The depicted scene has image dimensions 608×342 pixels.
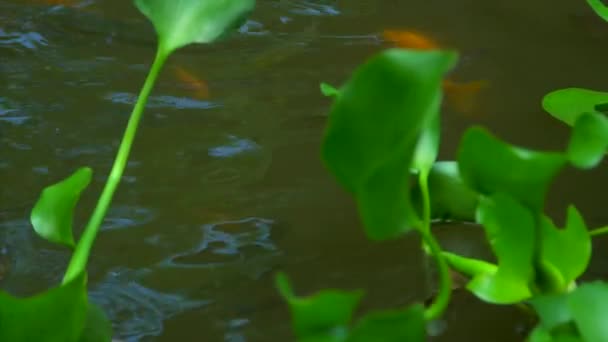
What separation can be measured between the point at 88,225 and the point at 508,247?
1.06ft

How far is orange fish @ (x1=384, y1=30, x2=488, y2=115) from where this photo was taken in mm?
1241

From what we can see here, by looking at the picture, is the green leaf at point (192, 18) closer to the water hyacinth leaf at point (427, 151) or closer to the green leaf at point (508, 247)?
the water hyacinth leaf at point (427, 151)

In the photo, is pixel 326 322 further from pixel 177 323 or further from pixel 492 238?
pixel 177 323

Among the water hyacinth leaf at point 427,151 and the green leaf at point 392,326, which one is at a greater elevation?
the green leaf at point 392,326

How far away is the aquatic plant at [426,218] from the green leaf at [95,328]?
0.66 feet

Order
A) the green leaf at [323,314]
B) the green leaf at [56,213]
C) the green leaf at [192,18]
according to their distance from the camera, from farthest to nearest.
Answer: the green leaf at [192,18] < the green leaf at [56,213] < the green leaf at [323,314]

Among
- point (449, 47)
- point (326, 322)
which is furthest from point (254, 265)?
point (449, 47)

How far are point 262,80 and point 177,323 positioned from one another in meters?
0.54

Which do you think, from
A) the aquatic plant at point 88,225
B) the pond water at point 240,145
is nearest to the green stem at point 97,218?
the aquatic plant at point 88,225

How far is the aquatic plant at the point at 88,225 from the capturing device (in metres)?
0.60

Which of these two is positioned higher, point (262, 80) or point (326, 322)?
point (326, 322)

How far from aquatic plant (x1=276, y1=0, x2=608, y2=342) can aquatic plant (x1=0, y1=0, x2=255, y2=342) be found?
0.56ft

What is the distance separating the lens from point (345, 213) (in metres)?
1.02

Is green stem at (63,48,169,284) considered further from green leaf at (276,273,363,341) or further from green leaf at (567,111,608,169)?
green leaf at (567,111,608,169)
